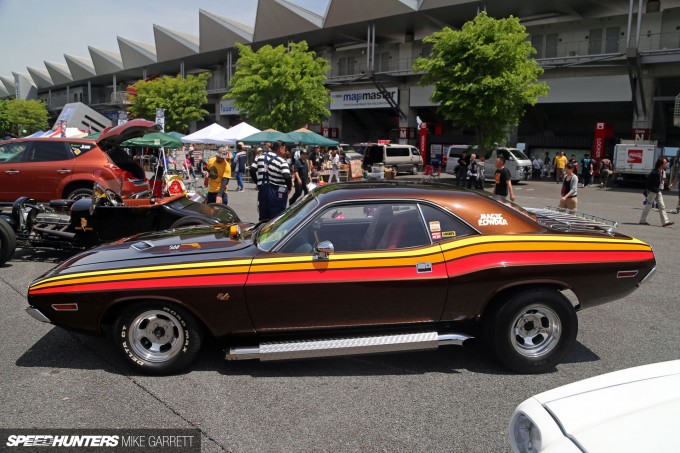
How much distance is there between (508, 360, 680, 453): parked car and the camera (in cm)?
177

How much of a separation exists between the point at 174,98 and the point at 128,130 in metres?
37.5

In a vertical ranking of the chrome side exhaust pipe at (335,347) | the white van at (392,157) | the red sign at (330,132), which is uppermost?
the red sign at (330,132)

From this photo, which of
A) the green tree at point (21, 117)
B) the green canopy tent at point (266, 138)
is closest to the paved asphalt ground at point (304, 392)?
the green canopy tent at point (266, 138)

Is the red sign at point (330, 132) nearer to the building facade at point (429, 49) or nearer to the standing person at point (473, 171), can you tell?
the building facade at point (429, 49)

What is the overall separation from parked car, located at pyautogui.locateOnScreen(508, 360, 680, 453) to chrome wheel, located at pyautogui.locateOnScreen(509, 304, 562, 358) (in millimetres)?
1506

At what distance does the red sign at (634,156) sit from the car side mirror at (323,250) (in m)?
24.5

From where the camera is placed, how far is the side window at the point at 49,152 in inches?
378

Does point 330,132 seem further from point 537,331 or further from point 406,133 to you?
point 537,331

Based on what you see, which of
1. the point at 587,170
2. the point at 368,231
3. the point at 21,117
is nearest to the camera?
the point at 368,231

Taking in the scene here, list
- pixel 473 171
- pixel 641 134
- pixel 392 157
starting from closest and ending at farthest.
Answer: pixel 473 171, pixel 641 134, pixel 392 157

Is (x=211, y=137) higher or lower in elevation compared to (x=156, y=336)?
higher

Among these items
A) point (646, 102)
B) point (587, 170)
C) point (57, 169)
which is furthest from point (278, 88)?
point (57, 169)

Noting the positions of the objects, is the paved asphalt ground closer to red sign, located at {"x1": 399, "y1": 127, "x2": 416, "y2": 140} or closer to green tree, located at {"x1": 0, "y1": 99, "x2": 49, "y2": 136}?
red sign, located at {"x1": 399, "y1": 127, "x2": 416, "y2": 140}

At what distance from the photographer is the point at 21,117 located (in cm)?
6688
